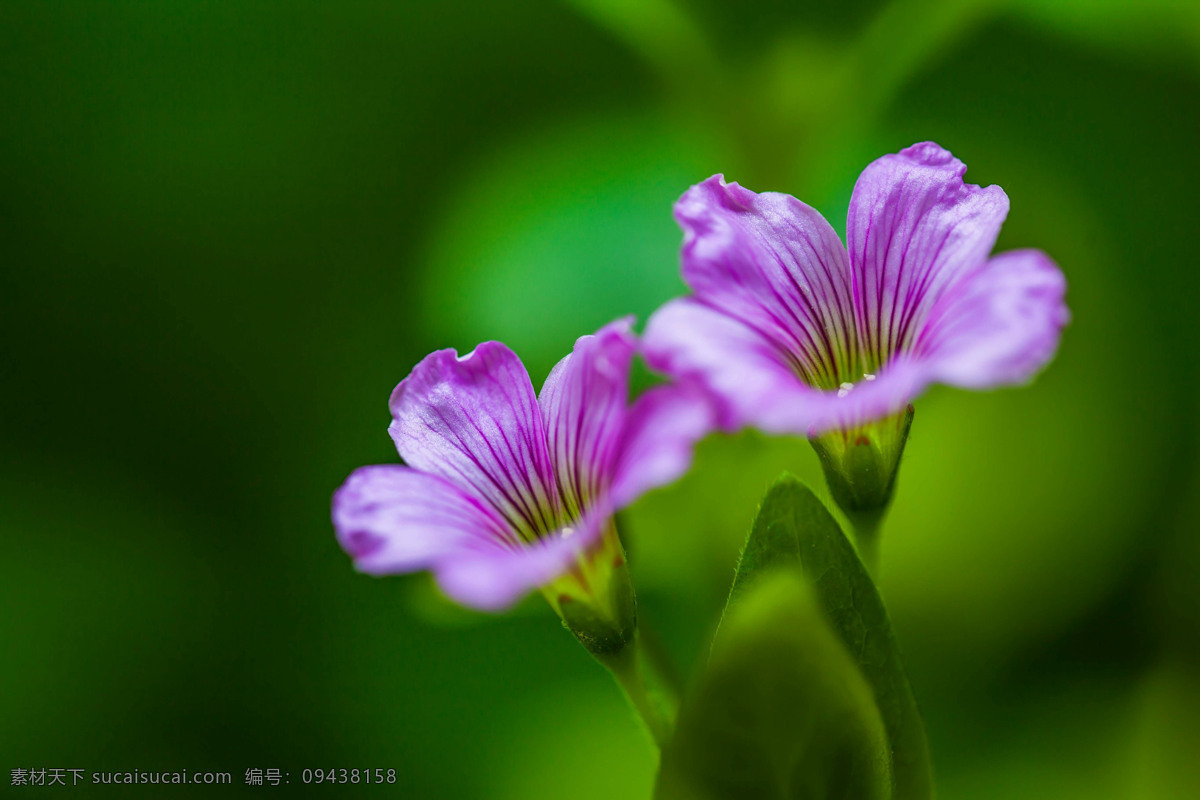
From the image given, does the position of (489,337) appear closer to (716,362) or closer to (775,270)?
(775,270)

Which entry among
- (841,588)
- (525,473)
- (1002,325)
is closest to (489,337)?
(525,473)

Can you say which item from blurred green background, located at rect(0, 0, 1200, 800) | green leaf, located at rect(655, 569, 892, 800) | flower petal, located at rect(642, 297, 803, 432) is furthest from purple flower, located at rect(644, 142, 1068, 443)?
blurred green background, located at rect(0, 0, 1200, 800)

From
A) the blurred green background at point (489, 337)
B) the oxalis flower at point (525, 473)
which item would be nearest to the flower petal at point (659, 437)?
the oxalis flower at point (525, 473)

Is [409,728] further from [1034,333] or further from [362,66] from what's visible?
[1034,333]

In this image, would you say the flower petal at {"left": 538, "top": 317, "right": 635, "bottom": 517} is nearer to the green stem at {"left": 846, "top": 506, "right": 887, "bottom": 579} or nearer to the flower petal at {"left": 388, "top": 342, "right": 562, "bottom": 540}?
the flower petal at {"left": 388, "top": 342, "right": 562, "bottom": 540}

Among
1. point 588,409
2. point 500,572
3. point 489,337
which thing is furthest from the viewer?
point 489,337

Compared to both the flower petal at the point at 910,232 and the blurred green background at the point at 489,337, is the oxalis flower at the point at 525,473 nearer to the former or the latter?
the flower petal at the point at 910,232
